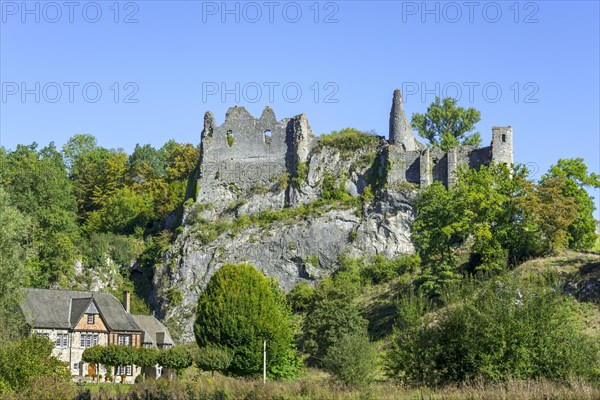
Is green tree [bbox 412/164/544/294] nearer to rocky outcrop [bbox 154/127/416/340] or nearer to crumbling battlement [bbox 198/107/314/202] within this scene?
rocky outcrop [bbox 154/127/416/340]

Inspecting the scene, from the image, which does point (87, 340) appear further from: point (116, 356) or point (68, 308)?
point (116, 356)

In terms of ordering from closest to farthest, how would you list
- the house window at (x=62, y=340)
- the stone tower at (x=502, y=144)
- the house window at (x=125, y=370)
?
the house window at (x=125, y=370), the house window at (x=62, y=340), the stone tower at (x=502, y=144)

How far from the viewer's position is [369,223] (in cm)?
7644

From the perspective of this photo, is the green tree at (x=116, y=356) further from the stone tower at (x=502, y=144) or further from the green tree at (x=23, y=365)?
the stone tower at (x=502, y=144)

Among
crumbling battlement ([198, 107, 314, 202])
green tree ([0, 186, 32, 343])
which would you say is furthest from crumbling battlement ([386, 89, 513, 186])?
green tree ([0, 186, 32, 343])

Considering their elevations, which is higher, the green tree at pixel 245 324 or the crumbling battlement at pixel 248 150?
the crumbling battlement at pixel 248 150

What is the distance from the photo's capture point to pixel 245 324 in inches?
2296

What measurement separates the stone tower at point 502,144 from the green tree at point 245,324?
22934mm

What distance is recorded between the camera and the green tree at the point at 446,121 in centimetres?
9462

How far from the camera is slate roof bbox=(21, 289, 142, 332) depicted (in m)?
70.7

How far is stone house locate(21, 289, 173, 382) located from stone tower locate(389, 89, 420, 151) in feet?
76.9

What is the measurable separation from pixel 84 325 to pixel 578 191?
3563cm

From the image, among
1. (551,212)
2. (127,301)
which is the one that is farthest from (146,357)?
(551,212)

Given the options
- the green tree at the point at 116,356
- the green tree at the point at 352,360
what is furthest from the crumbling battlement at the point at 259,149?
the green tree at the point at 352,360
